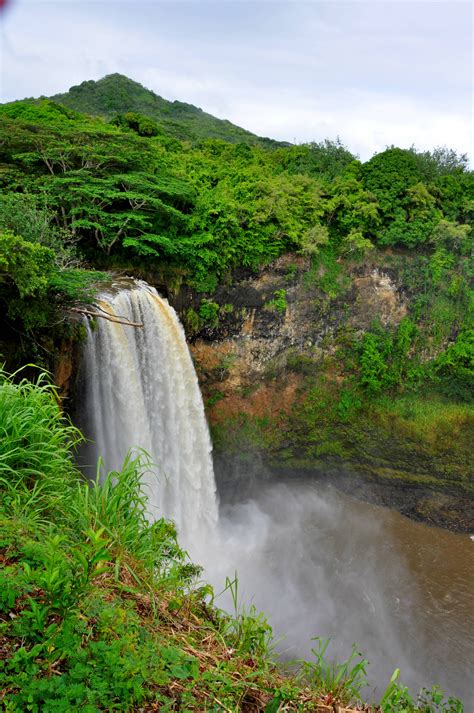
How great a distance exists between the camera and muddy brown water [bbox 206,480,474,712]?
8.14 metres

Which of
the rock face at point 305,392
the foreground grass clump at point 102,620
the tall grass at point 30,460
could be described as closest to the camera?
the foreground grass clump at point 102,620

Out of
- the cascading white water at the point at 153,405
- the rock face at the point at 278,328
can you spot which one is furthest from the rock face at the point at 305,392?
the cascading white water at the point at 153,405

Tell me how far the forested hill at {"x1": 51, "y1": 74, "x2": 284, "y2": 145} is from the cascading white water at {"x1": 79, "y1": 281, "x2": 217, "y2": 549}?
18996 mm

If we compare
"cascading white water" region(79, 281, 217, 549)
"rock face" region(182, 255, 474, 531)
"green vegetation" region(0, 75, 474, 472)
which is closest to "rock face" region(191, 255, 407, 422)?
"rock face" region(182, 255, 474, 531)

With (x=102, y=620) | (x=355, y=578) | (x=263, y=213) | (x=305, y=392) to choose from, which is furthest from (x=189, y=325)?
(x=102, y=620)

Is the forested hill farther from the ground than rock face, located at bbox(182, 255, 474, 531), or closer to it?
farther from the ground

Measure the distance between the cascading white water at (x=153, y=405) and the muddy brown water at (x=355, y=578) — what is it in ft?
5.03

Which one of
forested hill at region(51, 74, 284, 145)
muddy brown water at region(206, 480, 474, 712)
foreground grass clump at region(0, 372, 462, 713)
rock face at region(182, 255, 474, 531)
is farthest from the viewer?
forested hill at region(51, 74, 284, 145)

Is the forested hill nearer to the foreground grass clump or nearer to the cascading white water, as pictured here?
the cascading white water

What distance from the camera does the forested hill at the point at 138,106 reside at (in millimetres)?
26641

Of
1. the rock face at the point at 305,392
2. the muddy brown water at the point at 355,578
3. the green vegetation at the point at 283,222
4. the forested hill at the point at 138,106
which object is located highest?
the forested hill at the point at 138,106

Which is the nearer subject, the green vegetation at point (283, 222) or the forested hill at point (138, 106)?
the green vegetation at point (283, 222)

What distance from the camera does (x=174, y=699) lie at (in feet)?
7.08

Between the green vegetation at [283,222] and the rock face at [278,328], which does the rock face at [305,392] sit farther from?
the green vegetation at [283,222]
